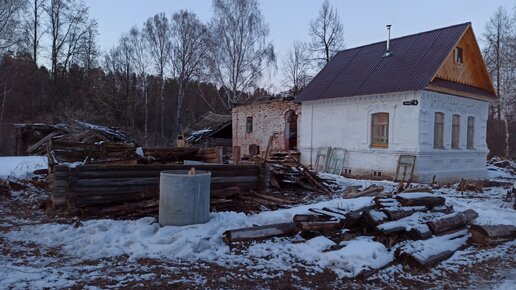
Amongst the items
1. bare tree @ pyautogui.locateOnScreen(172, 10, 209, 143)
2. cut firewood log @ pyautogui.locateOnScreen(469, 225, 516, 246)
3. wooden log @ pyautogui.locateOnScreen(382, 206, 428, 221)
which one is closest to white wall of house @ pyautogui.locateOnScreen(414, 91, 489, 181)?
wooden log @ pyautogui.locateOnScreen(382, 206, 428, 221)

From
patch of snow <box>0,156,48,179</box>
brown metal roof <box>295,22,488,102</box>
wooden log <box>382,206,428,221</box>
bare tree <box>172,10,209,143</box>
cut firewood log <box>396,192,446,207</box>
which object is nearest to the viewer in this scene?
wooden log <box>382,206,428,221</box>

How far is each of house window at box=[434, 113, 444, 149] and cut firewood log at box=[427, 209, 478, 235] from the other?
914 centimetres

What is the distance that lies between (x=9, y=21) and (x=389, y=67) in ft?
85.4

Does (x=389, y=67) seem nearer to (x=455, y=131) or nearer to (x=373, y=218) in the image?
(x=455, y=131)

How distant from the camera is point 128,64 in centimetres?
4066

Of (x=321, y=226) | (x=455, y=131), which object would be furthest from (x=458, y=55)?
(x=321, y=226)

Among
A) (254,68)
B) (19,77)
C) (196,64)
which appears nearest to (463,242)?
(254,68)

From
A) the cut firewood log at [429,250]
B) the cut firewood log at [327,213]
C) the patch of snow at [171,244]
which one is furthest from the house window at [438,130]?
the patch of snow at [171,244]

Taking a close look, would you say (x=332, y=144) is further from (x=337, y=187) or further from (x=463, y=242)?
(x=463, y=242)

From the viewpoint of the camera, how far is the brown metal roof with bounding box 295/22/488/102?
16078 millimetres

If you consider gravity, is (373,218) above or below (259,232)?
above

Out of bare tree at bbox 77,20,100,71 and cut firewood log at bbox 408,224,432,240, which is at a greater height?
bare tree at bbox 77,20,100,71

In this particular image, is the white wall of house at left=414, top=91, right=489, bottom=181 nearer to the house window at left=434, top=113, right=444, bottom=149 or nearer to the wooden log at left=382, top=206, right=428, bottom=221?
the house window at left=434, top=113, right=444, bottom=149

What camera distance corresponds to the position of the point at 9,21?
2727cm
